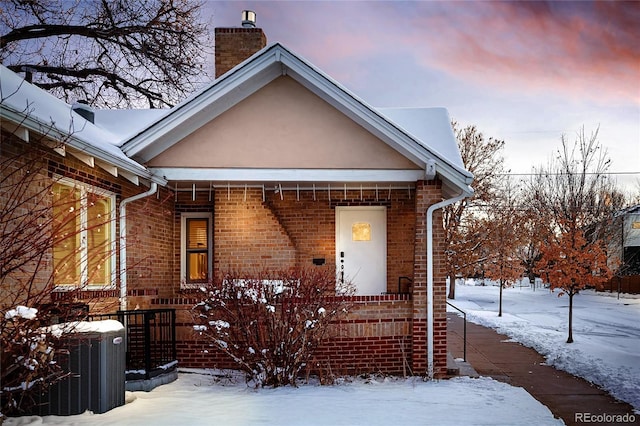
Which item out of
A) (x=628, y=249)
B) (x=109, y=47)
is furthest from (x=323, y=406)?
(x=628, y=249)

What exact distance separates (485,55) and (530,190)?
1604cm

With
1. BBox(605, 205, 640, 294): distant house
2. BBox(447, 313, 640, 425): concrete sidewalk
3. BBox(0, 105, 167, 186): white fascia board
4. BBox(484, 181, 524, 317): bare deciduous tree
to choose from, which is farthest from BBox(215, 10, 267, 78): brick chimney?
BBox(605, 205, 640, 294): distant house

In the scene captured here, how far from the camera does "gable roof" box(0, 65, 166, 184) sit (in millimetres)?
5543

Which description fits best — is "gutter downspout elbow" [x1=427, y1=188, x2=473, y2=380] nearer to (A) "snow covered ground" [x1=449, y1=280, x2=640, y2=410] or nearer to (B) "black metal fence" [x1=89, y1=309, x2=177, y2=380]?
(A) "snow covered ground" [x1=449, y1=280, x2=640, y2=410]

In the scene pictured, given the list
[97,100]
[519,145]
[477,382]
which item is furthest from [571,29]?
[519,145]

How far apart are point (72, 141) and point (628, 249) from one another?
1657 inches

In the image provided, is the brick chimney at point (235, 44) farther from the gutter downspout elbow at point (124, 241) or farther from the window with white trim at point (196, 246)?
the gutter downspout elbow at point (124, 241)

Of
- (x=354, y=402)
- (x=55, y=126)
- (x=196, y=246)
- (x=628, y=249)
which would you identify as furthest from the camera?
(x=628, y=249)

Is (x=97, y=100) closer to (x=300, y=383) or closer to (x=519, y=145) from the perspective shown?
(x=300, y=383)

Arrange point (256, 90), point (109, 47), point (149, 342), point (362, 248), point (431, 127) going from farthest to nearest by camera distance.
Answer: point (109, 47)
point (362, 248)
point (431, 127)
point (256, 90)
point (149, 342)

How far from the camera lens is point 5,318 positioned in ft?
16.7

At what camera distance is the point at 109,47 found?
17531mm

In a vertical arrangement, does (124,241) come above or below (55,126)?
below

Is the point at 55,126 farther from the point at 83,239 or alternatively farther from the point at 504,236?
the point at 504,236
